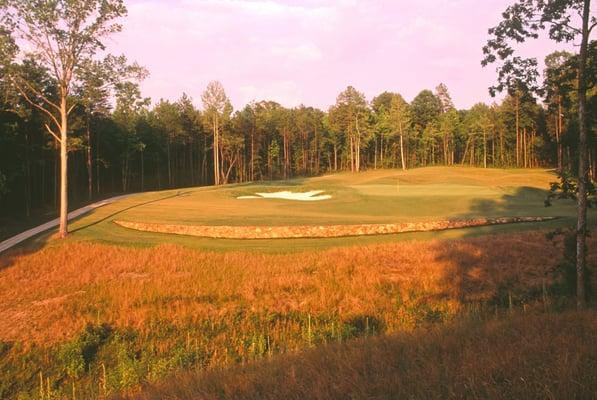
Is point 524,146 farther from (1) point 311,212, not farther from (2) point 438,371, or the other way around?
(2) point 438,371

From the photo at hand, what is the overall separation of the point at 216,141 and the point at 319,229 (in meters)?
52.8

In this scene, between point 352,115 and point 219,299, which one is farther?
point 352,115

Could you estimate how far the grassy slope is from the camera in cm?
459

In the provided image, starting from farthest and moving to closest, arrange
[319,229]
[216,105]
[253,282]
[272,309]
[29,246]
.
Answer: [216,105] < [319,229] < [29,246] < [253,282] < [272,309]

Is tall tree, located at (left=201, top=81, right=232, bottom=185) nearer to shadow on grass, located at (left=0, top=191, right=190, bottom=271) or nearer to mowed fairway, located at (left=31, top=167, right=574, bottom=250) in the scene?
mowed fairway, located at (left=31, top=167, right=574, bottom=250)

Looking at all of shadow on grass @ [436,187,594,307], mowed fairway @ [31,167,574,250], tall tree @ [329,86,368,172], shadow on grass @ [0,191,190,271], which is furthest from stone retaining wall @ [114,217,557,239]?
tall tree @ [329,86,368,172]

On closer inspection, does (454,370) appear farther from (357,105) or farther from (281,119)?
(281,119)

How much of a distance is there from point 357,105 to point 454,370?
295 ft

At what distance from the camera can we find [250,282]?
16.6 meters

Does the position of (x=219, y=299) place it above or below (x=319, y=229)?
below

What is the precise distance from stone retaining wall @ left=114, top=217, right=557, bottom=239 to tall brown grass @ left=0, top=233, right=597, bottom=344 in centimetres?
394

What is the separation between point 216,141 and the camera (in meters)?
73.7

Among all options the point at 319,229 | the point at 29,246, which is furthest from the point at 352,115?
the point at 29,246

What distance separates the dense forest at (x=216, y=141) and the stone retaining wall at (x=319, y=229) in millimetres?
→ 8070
